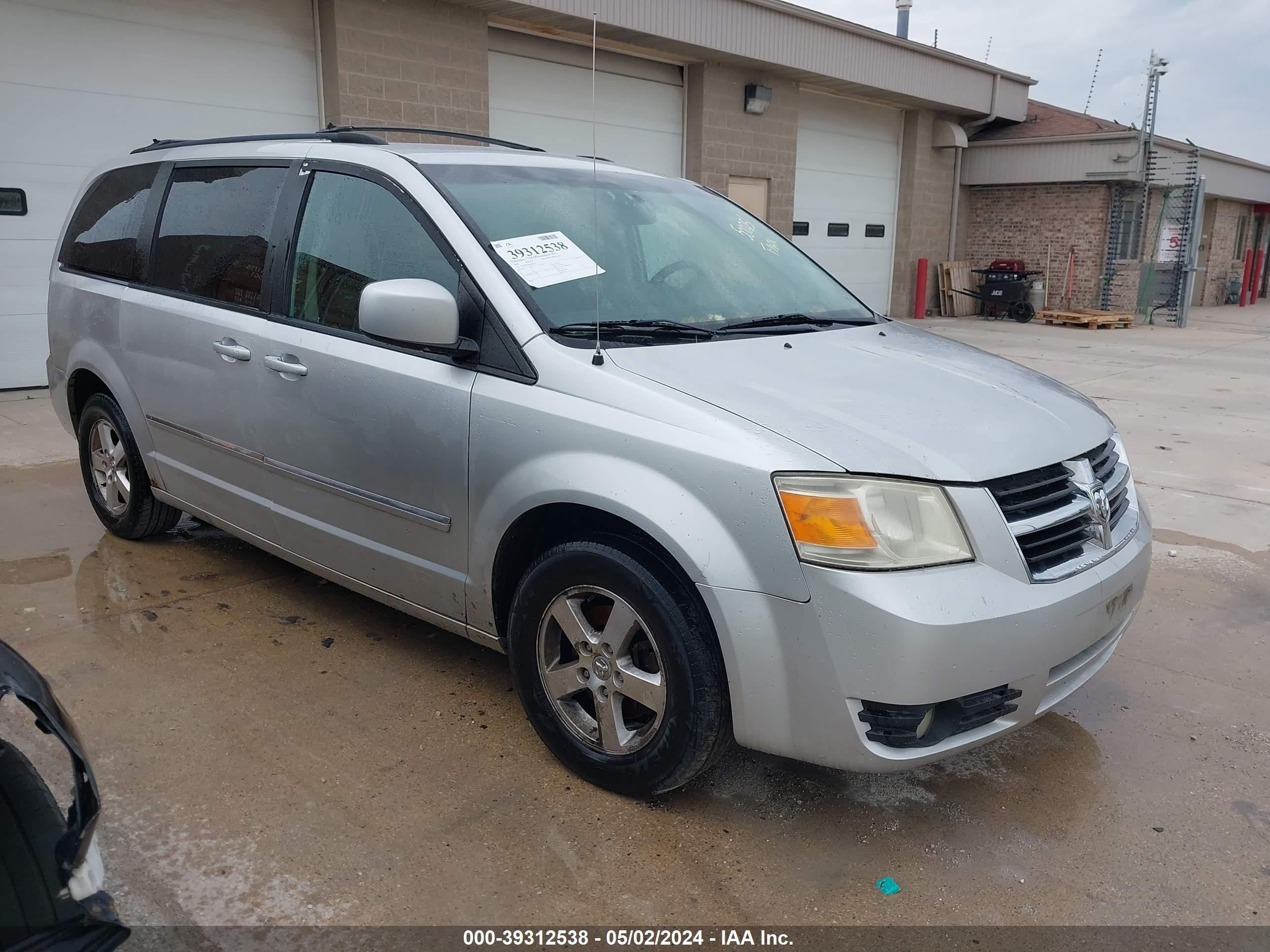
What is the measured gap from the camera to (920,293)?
64.2 ft

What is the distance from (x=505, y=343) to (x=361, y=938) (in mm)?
1624

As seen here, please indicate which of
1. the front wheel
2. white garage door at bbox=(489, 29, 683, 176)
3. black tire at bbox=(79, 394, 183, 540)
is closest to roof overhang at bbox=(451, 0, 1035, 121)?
white garage door at bbox=(489, 29, 683, 176)

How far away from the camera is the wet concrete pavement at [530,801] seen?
2465 millimetres

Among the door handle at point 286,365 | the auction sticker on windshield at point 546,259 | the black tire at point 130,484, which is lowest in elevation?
the black tire at point 130,484

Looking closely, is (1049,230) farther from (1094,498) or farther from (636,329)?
(636,329)

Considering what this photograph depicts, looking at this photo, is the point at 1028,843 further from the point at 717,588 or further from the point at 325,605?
the point at 325,605

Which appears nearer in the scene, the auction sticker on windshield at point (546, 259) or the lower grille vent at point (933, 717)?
the lower grille vent at point (933, 717)

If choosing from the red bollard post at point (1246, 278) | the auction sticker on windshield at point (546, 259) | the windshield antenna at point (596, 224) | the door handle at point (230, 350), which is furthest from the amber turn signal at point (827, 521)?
the red bollard post at point (1246, 278)

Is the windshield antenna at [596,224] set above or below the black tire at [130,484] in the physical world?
above

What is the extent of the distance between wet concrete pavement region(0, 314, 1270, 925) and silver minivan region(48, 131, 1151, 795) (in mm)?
298

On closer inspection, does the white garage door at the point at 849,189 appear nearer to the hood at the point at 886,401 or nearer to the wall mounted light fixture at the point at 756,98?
the wall mounted light fixture at the point at 756,98

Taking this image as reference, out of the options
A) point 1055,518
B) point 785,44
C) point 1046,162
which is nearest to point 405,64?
point 785,44

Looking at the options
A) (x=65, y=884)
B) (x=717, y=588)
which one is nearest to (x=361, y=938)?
(x=65, y=884)

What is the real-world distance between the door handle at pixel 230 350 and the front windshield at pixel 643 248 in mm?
1014
